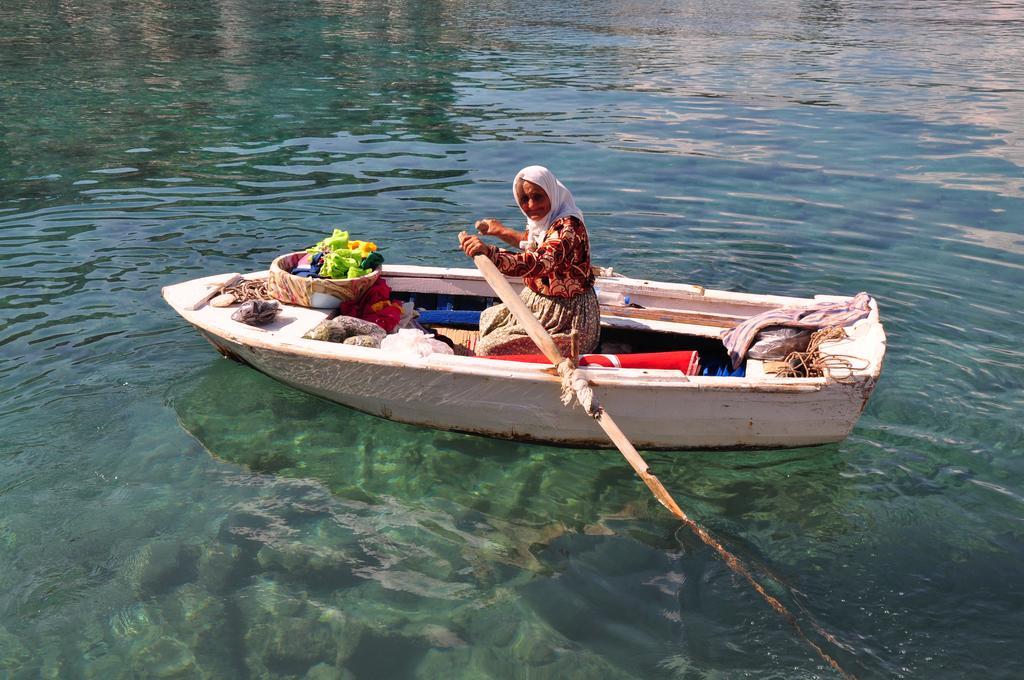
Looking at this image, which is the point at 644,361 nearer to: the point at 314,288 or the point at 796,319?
the point at 796,319

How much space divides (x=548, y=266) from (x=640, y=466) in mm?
1564

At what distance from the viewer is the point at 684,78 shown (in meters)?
21.4

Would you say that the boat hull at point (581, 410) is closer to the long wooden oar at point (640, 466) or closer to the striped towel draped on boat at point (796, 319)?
the long wooden oar at point (640, 466)

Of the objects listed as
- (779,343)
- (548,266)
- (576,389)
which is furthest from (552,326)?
(779,343)

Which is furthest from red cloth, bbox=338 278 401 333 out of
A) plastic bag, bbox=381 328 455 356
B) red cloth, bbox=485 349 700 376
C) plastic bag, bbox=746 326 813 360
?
plastic bag, bbox=746 326 813 360

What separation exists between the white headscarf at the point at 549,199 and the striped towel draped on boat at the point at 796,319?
57.2 inches

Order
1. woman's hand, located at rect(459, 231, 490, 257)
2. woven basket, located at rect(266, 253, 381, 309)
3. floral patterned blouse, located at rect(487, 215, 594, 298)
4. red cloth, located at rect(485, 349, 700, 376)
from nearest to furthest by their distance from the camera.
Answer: woman's hand, located at rect(459, 231, 490, 257) < floral patterned blouse, located at rect(487, 215, 594, 298) < red cloth, located at rect(485, 349, 700, 376) < woven basket, located at rect(266, 253, 381, 309)

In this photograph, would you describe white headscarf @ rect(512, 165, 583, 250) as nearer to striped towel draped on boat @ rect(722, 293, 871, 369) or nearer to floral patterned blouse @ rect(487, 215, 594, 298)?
→ floral patterned blouse @ rect(487, 215, 594, 298)

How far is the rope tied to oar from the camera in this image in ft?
17.3

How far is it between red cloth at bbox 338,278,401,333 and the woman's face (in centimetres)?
161

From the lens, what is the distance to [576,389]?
17.5 feet

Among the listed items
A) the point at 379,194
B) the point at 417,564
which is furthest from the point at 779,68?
the point at 417,564

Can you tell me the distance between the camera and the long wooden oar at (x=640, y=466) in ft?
15.0

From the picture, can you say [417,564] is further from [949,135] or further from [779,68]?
[779,68]
